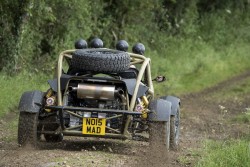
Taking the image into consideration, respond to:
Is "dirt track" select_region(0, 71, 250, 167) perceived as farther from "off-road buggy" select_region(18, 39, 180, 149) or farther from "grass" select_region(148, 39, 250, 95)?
"grass" select_region(148, 39, 250, 95)

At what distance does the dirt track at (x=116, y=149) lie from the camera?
813 centimetres

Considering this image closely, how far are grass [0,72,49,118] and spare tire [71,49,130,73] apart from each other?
3.98 metres

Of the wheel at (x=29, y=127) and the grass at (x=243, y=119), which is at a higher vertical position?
the grass at (x=243, y=119)

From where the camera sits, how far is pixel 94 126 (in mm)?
8875

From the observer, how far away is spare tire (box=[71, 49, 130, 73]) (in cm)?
910

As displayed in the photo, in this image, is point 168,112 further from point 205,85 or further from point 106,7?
point 106,7

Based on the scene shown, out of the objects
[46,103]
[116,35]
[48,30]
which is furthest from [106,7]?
[46,103]

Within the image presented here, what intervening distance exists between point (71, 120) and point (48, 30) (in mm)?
9569

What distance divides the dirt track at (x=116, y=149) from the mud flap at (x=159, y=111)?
17.9 inches

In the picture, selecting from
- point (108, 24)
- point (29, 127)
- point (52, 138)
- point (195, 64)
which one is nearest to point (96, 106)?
point (29, 127)

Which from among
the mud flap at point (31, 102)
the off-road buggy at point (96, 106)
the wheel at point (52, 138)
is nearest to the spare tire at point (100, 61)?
the off-road buggy at point (96, 106)

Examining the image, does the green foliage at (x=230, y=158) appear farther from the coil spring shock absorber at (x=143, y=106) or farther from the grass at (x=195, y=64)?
the grass at (x=195, y=64)

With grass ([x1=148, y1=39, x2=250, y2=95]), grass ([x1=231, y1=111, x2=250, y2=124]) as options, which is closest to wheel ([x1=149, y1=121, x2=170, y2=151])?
grass ([x1=231, y1=111, x2=250, y2=124])

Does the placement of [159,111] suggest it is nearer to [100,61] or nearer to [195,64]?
[100,61]
